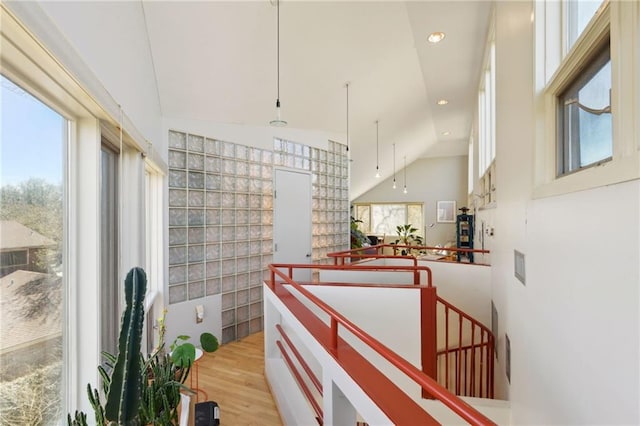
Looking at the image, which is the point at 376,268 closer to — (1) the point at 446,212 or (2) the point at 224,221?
(2) the point at 224,221

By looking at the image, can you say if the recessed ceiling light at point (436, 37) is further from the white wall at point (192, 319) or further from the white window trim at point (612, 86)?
the white wall at point (192, 319)

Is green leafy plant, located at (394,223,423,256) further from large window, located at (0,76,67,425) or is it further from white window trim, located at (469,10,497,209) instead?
large window, located at (0,76,67,425)

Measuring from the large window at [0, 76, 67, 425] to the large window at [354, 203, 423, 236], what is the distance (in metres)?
8.68

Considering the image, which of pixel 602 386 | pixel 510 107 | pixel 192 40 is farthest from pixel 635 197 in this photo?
pixel 192 40

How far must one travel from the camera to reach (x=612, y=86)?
3.14 ft

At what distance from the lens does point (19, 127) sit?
1089 mm

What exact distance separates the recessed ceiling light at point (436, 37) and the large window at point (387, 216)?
6.07 m

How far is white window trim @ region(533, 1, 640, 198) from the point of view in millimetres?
851

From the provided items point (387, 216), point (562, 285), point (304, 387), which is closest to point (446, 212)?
point (387, 216)

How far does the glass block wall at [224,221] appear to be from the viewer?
A: 11.3 ft

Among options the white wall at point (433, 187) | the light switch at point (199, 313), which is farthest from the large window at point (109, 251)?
the white wall at point (433, 187)

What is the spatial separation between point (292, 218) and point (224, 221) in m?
1.09

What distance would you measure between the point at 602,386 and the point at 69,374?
7.02 feet

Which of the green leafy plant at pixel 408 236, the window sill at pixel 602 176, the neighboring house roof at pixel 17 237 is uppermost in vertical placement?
the window sill at pixel 602 176
